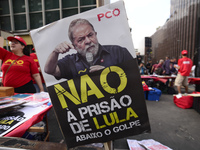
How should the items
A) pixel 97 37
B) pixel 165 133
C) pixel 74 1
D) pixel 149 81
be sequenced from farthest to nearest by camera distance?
pixel 74 1
pixel 149 81
pixel 165 133
pixel 97 37

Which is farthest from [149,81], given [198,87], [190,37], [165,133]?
[190,37]

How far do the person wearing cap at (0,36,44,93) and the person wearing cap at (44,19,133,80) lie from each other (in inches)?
52.8

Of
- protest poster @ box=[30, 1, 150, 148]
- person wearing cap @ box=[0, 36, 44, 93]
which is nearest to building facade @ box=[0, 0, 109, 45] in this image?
person wearing cap @ box=[0, 36, 44, 93]

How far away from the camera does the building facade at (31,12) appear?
29.8 ft

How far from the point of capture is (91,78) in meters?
0.73

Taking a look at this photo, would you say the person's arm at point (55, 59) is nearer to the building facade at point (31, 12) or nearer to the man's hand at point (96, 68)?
the man's hand at point (96, 68)

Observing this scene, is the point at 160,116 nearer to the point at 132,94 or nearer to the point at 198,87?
the point at 198,87

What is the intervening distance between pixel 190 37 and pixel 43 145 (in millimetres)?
13546

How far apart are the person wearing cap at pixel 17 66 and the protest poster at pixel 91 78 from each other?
51.5 inches

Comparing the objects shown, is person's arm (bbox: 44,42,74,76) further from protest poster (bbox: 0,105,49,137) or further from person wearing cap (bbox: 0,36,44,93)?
person wearing cap (bbox: 0,36,44,93)

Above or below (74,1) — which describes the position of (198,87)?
below

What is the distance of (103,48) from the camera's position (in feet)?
2.36

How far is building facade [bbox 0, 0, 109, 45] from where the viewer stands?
9070 millimetres

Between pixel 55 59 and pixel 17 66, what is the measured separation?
4.50 feet
